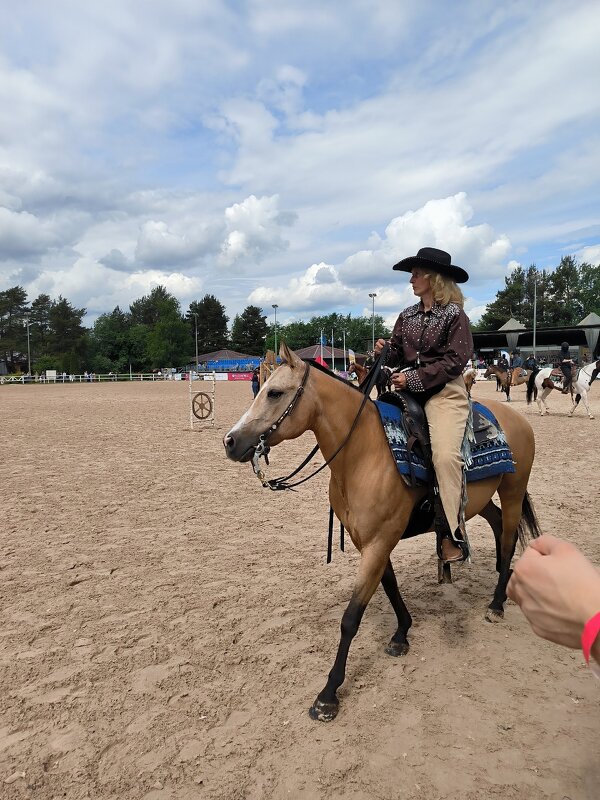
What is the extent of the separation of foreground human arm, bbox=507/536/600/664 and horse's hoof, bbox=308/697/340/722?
8.28ft

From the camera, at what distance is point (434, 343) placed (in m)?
3.84

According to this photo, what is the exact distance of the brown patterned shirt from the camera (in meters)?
3.70

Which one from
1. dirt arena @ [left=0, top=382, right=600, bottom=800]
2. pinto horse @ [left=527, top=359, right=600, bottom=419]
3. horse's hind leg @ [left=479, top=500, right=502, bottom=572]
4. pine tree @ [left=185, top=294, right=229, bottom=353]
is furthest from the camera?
pine tree @ [left=185, top=294, right=229, bottom=353]

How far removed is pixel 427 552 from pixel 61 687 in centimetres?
412

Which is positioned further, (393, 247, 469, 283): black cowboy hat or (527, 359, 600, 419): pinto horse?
(527, 359, 600, 419): pinto horse

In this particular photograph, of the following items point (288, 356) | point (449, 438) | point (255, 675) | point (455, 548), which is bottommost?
point (255, 675)

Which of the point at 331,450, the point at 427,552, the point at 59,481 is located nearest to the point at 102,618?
the point at 331,450

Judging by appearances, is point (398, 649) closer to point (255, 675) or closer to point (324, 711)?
point (324, 711)

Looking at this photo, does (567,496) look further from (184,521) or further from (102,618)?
(102,618)

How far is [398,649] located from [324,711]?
3.11 ft

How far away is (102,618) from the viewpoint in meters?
4.37

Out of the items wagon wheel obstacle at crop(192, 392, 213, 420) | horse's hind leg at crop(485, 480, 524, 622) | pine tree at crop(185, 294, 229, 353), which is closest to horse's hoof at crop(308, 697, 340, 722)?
horse's hind leg at crop(485, 480, 524, 622)

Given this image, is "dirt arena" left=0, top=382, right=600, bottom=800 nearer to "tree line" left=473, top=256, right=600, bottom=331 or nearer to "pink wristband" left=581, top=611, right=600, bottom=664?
"pink wristband" left=581, top=611, right=600, bottom=664

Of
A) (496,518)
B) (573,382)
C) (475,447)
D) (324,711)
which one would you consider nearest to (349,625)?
(324,711)
